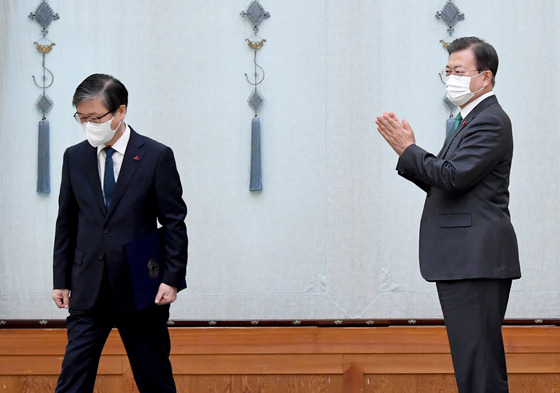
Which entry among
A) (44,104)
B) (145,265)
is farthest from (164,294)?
(44,104)

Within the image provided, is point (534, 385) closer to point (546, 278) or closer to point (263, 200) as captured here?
point (546, 278)

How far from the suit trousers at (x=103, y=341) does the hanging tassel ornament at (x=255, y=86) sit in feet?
3.66

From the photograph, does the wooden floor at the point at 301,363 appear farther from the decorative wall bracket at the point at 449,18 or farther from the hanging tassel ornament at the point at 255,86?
the decorative wall bracket at the point at 449,18

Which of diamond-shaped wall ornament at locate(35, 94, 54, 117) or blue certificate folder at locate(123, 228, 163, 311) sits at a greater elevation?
diamond-shaped wall ornament at locate(35, 94, 54, 117)

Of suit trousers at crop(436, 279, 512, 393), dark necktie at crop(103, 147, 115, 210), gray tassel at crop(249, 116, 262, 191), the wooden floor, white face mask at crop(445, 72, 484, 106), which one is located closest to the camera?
suit trousers at crop(436, 279, 512, 393)

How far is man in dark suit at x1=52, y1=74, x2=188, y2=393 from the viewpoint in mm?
3135

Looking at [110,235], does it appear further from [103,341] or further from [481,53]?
[481,53]

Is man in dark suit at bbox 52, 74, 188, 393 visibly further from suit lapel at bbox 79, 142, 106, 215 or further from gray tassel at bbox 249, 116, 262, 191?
gray tassel at bbox 249, 116, 262, 191

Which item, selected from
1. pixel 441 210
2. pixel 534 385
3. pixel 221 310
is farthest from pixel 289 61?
pixel 534 385

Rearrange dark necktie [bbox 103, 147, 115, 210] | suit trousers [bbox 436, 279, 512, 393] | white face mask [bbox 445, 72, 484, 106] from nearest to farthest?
suit trousers [bbox 436, 279, 512, 393]
white face mask [bbox 445, 72, 484, 106]
dark necktie [bbox 103, 147, 115, 210]

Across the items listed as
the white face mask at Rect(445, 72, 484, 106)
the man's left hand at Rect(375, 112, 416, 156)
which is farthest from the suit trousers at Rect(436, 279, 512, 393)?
the white face mask at Rect(445, 72, 484, 106)

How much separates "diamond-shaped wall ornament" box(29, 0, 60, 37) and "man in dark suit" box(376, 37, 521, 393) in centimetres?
190

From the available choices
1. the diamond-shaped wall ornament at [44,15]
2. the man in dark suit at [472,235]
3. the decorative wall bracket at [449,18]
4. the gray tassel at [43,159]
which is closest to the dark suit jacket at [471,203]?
the man in dark suit at [472,235]

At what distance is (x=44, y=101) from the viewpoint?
426cm
